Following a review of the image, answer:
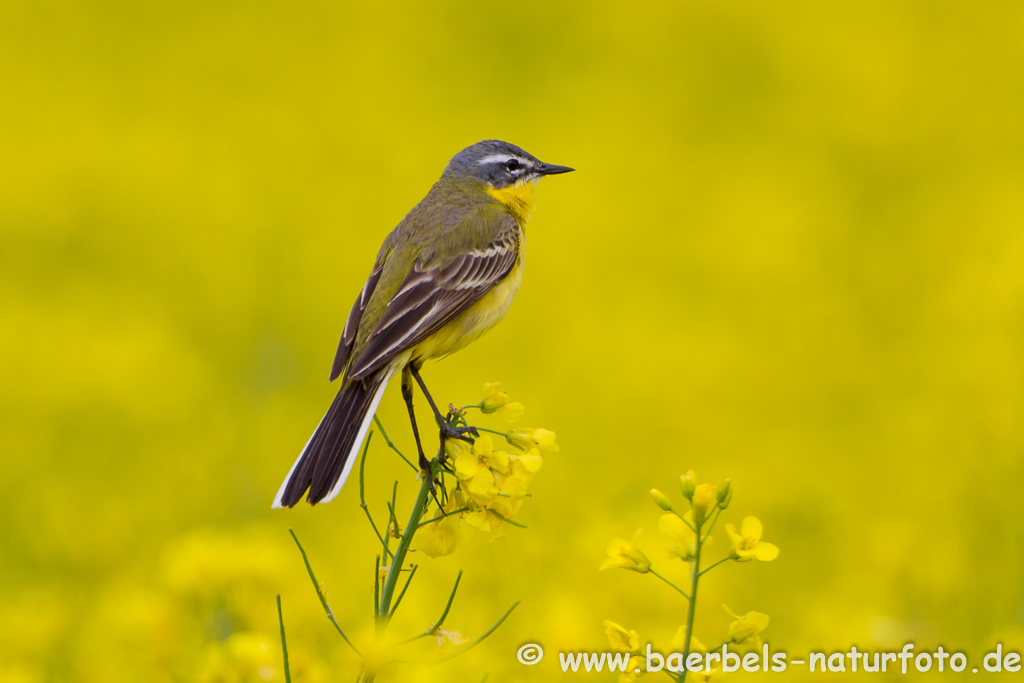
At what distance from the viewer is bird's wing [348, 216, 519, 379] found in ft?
12.9

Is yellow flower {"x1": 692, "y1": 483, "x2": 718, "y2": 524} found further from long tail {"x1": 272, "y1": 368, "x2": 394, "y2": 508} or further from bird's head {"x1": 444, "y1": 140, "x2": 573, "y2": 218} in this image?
bird's head {"x1": 444, "y1": 140, "x2": 573, "y2": 218}

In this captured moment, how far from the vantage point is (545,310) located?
38.5ft

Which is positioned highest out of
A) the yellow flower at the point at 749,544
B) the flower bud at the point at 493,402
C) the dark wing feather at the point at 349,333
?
the dark wing feather at the point at 349,333

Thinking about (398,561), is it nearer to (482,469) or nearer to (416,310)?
(482,469)

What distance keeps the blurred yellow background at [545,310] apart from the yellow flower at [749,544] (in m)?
1.49

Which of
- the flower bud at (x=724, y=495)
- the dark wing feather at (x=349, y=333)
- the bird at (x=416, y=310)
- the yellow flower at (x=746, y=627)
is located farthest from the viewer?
the dark wing feather at (x=349, y=333)

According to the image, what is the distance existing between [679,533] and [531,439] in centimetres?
60

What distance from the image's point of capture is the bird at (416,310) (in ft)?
11.0

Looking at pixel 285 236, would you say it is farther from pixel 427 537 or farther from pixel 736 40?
pixel 736 40

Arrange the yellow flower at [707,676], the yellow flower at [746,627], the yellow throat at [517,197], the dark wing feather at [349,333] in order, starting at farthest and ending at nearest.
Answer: the yellow throat at [517,197] → the dark wing feather at [349,333] → the yellow flower at [746,627] → the yellow flower at [707,676]

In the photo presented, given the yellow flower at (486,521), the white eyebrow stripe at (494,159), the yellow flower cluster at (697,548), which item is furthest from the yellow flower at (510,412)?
the white eyebrow stripe at (494,159)

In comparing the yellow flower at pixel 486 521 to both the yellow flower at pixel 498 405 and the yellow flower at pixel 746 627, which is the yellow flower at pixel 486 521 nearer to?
the yellow flower at pixel 498 405

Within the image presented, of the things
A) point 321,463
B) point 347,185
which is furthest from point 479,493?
point 347,185

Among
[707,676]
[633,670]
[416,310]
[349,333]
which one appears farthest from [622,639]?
[349,333]
